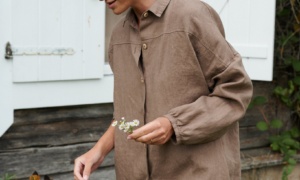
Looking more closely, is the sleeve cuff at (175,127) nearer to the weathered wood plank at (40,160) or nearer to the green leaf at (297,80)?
the weathered wood plank at (40,160)

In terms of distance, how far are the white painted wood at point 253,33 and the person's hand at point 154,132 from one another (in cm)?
242

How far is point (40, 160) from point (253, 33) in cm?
163

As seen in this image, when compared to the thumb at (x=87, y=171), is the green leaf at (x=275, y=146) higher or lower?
lower

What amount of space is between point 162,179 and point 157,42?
1.55 feet

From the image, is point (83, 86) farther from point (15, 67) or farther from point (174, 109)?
point (174, 109)

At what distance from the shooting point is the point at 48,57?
3.79 m

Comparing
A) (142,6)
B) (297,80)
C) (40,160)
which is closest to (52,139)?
(40,160)

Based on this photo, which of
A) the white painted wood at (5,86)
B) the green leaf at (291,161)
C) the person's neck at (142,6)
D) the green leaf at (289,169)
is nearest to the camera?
the person's neck at (142,6)

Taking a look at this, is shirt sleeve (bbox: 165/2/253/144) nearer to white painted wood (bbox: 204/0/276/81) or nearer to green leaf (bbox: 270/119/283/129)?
white painted wood (bbox: 204/0/276/81)

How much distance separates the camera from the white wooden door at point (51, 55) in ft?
11.9

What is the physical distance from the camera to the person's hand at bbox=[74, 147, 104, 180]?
240 cm

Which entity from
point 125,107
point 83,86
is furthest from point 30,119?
point 125,107

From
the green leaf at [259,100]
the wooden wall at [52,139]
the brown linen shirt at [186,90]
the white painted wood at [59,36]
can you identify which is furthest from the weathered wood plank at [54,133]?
the brown linen shirt at [186,90]

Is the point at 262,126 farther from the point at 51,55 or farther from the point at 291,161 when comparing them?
the point at 51,55
